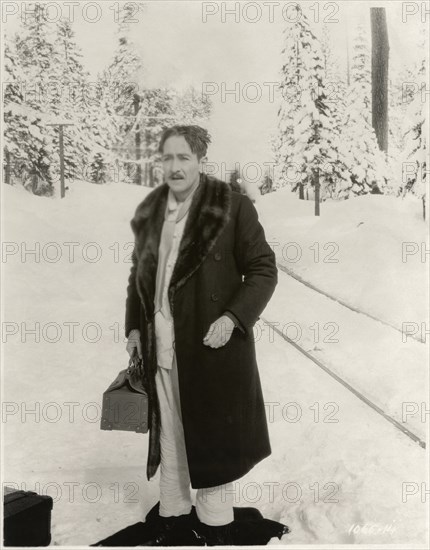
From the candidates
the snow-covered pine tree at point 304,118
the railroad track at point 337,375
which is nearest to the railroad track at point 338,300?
the railroad track at point 337,375

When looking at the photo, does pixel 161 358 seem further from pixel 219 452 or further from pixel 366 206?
pixel 366 206

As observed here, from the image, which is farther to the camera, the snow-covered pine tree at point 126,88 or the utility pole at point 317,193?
the utility pole at point 317,193

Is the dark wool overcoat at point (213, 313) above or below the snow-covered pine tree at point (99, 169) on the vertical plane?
below

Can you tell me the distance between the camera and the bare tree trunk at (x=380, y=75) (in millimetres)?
3661

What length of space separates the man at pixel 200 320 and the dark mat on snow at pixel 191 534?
0.09 metres

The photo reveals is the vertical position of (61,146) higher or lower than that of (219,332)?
higher

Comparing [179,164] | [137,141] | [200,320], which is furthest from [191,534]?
[137,141]

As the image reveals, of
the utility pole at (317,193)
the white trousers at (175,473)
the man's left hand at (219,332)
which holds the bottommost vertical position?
the white trousers at (175,473)

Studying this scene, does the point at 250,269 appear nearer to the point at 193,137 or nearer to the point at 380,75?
the point at 193,137

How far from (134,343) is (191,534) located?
1.02 meters

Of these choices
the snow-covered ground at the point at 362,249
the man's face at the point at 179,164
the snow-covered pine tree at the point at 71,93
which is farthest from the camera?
the snow-covered ground at the point at 362,249

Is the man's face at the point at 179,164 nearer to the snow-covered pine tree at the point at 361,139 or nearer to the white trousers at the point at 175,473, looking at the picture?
the white trousers at the point at 175,473

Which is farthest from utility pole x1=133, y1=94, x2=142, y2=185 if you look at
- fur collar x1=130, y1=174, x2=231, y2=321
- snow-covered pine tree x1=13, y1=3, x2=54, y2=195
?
snow-covered pine tree x1=13, y1=3, x2=54, y2=195

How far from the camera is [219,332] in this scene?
290cm
